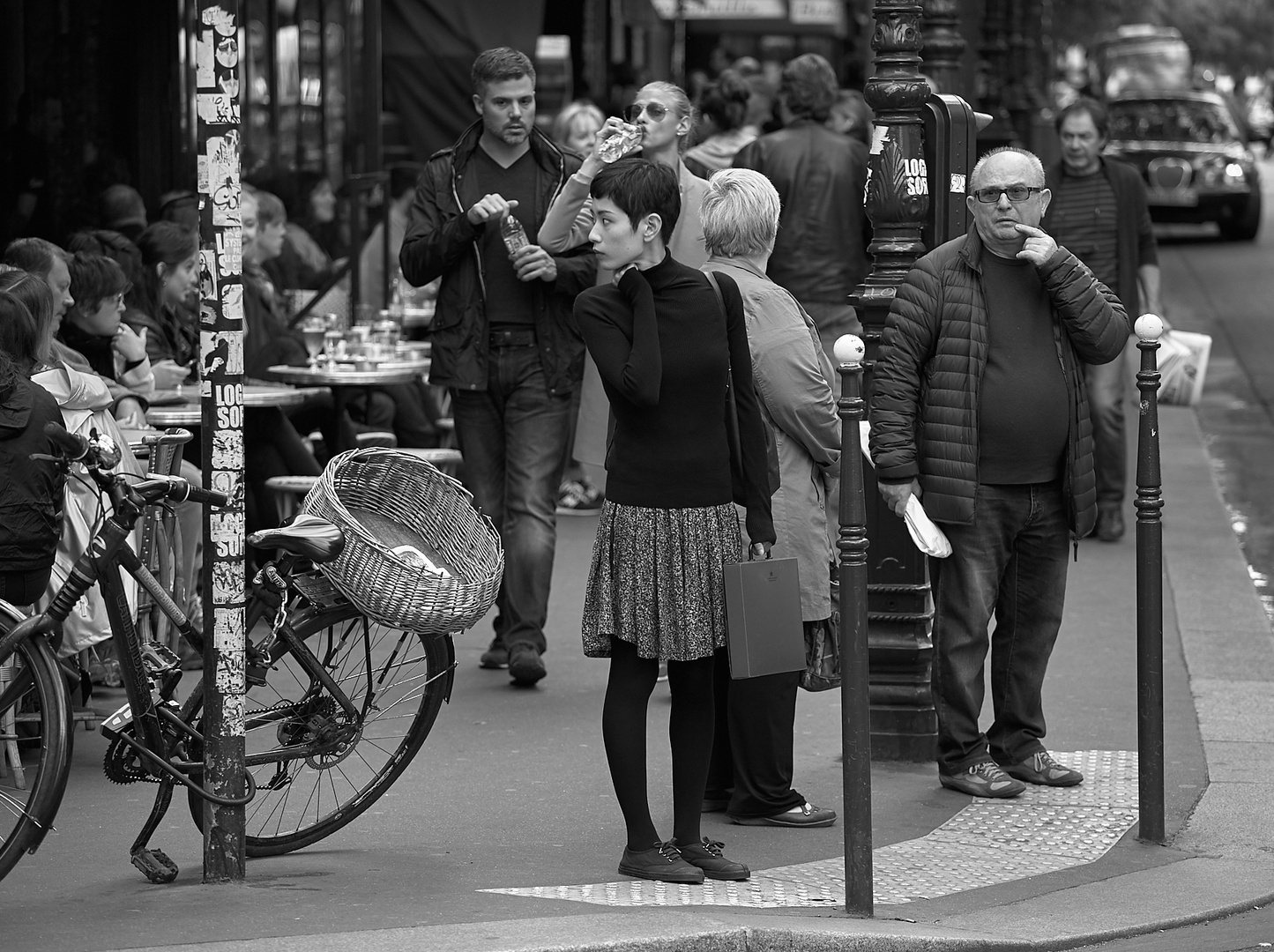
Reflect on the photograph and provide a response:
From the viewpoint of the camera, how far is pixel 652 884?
4793mm

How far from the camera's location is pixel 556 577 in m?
8.99

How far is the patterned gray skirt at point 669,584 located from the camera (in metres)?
4.75

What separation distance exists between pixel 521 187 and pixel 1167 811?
10.4 ft

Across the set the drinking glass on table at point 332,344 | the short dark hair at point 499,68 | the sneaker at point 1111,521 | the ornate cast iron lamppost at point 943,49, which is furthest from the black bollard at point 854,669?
the sneaker at point 1111,521

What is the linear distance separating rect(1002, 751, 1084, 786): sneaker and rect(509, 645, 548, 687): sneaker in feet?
5.99

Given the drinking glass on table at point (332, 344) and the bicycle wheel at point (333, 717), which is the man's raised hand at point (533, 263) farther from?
the drinking glass on table at point (332, 344)

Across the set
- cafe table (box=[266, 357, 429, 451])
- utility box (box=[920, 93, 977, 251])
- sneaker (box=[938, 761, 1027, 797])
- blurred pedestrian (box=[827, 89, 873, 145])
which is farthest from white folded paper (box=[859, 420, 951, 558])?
blurred pedestrian (box=[827, 89, 873, 145])

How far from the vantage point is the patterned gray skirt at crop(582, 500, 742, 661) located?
475cm

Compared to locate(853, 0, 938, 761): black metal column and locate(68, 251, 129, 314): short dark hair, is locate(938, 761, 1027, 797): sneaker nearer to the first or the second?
locate(853, 0, 938, 761): black metal column

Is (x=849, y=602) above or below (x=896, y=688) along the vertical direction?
above

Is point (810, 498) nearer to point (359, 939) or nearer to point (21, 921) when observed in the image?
point (359, 939)

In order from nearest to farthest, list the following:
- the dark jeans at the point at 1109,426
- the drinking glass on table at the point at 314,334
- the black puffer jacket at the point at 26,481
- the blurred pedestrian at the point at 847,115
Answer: the black puffer jacket at the point at 26,481
the dark jeans at the point at 1109,426
the drinking glass on table at the point at 314,334
the blurred pedestrian at the point at 847,115

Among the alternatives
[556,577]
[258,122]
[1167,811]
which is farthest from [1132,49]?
[1167,811]

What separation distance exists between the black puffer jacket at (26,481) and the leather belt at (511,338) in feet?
6.77
